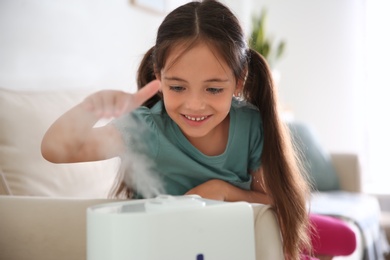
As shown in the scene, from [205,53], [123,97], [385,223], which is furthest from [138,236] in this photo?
[385,223]

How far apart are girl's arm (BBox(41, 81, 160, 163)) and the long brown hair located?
0.65 ft

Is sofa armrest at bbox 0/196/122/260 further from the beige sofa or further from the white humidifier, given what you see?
the white humidifier

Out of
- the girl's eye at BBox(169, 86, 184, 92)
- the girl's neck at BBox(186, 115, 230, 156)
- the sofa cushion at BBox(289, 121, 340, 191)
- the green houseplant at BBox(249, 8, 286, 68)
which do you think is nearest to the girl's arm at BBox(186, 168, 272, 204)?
the girl's neck at BBox(186, 115, 230, 156)

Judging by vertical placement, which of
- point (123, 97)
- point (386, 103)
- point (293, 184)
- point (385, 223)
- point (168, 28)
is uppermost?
point (168, 28)

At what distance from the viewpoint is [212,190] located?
1.11 m

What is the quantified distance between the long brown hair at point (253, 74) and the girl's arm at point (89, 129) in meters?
0.20

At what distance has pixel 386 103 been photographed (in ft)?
11.7

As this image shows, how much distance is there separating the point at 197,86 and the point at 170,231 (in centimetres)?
40

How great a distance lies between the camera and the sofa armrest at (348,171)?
2.70 m

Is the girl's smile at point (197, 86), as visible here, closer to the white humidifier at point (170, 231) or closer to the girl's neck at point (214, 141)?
the girl's neck at point (214, 141)

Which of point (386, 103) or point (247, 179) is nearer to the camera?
point (247, 179)

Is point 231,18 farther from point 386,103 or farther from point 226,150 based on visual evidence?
point 386,103

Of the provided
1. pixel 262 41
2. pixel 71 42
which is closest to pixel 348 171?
pixel 262 41

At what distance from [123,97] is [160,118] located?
1.16 feet
